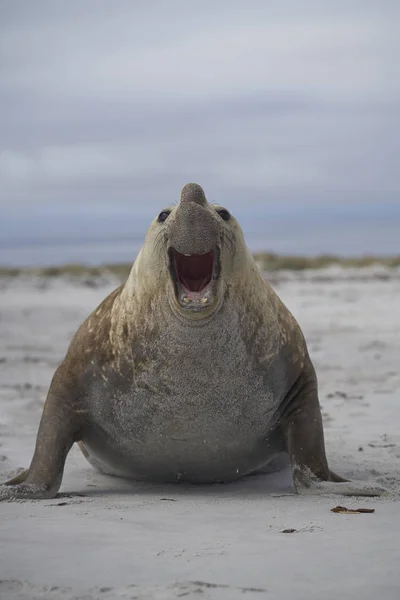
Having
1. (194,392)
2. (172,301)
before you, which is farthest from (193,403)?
(172,301)

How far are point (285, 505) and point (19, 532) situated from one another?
1.17 m

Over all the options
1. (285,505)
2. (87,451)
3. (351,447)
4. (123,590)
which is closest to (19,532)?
(123,590)

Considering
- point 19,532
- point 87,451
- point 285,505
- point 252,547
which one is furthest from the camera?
point 87,451

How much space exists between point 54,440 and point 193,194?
1.40 m

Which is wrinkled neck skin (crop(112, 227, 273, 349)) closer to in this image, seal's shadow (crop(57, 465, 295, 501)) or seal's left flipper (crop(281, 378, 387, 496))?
seal's left flipper (crop(281, 378, 387, 496))

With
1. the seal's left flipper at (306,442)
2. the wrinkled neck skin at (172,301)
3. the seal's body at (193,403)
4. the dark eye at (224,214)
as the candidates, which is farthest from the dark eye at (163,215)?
the seal's left flipper at (306,442)

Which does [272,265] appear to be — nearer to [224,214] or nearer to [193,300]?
[224,214]

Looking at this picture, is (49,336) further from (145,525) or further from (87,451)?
(145,525)

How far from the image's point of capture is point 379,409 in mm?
6855

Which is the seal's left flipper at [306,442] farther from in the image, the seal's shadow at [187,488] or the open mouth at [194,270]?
the open mouth at [194,270]

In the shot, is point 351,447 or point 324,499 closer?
point 324,499

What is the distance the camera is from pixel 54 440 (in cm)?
474

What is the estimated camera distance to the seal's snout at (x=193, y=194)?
4289mm

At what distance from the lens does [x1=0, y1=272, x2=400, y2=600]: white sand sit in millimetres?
2906
